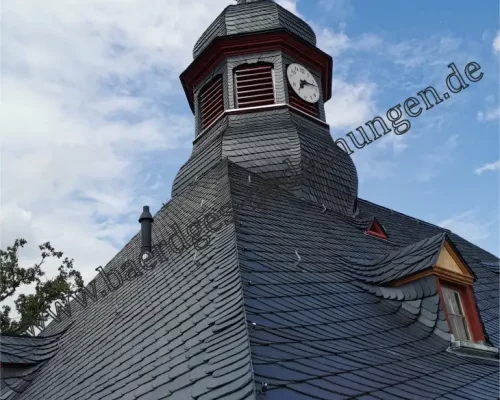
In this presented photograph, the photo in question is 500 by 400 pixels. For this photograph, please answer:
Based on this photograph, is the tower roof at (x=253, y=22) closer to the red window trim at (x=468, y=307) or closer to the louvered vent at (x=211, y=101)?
the louvered vent at (x=211, y=101)

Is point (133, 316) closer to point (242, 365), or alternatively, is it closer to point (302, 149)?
point (242, 365)

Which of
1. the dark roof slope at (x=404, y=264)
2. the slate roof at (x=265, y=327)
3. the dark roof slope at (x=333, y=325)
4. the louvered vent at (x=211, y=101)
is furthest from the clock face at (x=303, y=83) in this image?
the dark roof slope at (x=404, y=264)

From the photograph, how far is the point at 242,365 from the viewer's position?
383cm

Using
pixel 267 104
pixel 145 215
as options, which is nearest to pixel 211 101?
pixel 267 104

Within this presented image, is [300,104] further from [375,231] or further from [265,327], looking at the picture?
[265,327]

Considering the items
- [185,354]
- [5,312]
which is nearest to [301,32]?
[185,354]

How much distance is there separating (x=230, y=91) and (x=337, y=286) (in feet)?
22.0

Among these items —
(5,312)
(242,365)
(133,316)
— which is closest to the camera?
(242,365)

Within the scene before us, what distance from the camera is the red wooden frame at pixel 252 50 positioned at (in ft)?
41.1

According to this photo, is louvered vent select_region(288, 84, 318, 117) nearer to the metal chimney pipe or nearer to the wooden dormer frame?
the metal chimney pipe

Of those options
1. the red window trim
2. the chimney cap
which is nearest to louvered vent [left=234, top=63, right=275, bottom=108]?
the chimney cap

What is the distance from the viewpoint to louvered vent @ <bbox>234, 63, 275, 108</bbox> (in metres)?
11.9

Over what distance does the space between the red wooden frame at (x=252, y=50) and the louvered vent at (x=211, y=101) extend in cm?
33

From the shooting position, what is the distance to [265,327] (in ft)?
14.8
